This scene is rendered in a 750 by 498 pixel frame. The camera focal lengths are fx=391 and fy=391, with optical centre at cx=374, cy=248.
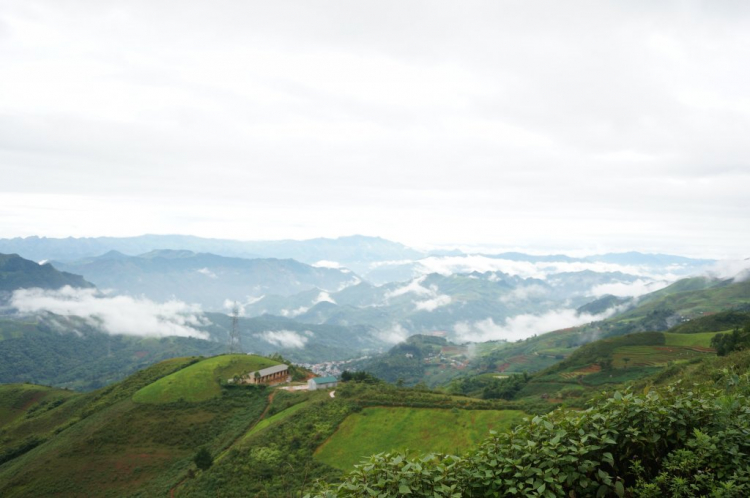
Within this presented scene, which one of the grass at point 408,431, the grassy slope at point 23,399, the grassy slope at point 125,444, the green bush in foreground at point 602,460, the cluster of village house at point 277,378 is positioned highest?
the green bush in foreground at point 602,460

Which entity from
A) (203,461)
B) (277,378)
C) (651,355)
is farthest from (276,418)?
(651,355)

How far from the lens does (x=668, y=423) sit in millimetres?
6895

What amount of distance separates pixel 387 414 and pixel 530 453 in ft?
162

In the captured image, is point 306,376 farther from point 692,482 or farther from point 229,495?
point 692,482

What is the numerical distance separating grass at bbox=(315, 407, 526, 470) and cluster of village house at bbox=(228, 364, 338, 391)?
81.9 ft

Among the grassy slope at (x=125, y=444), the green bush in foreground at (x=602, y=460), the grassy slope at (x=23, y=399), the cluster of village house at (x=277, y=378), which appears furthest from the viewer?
the grassy slope at (x=23, y=399)

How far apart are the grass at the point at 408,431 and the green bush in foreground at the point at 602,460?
1532 inches

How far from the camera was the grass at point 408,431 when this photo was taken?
4359cm

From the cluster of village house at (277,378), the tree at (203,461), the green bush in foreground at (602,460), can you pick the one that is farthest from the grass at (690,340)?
the green bush in foreground at (602,460)

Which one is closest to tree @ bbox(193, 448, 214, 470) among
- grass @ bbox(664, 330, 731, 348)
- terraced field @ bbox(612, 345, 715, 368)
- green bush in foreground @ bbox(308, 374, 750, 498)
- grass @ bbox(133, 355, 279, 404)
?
grass @ bbox(133, 355, 279, 404)

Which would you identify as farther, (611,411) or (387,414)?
(387,414)

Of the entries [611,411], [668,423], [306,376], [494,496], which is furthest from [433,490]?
[306,376]

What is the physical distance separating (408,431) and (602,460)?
4555cm

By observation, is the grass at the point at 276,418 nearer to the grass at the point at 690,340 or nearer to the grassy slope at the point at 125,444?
the grassy slope at the point at 125,444
